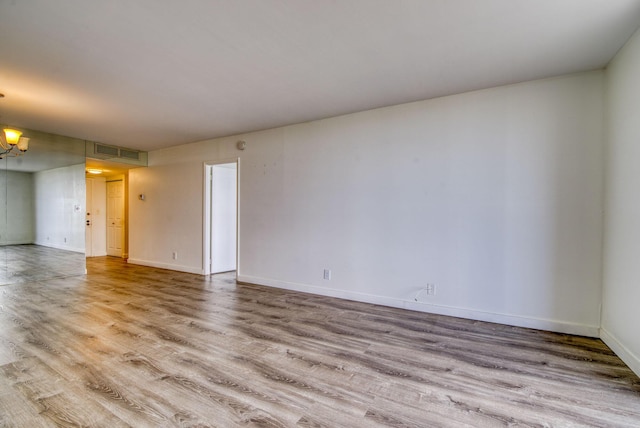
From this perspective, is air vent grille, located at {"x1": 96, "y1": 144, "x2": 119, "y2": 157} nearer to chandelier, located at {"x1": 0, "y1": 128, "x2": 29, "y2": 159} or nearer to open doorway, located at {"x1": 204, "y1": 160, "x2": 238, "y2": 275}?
chandelier, located at {"x1": 0, "y1": 128, "x2": 29, "y2": 159}

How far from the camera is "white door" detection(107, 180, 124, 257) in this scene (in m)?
8.23

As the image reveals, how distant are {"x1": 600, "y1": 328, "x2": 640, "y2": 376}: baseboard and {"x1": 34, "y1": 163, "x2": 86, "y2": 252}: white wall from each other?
7938 millimetres

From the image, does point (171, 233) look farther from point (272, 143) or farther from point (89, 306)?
point (272, 143)

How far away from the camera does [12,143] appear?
4320 mm

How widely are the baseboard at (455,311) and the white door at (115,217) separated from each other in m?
5.66

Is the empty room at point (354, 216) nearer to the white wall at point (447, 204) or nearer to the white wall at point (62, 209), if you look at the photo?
the white wall at point (447, 204)

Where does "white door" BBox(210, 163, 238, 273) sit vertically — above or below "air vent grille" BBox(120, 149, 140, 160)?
below

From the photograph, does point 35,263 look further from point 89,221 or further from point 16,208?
point 89,221

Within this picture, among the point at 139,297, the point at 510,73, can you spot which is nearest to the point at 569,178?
the point at 510,73

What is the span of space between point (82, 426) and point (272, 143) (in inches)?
163

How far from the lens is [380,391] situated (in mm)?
2041

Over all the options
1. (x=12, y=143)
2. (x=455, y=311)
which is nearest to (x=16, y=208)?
(x=12, y=143)

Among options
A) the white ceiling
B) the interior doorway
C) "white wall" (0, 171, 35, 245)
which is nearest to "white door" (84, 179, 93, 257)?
the interior doorway

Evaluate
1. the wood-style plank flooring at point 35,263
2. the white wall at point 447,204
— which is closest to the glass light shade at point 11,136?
the wood-style plank flooring at point 35,263
